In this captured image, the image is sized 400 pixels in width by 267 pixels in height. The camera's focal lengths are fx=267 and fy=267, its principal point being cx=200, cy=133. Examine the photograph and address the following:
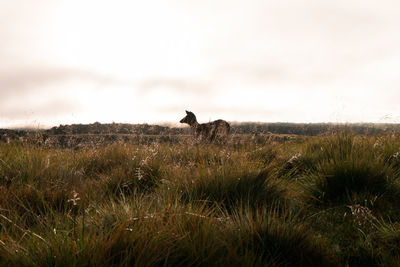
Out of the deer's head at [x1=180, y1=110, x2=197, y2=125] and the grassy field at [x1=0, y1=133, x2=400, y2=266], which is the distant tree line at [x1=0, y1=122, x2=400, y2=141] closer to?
the grassy field at [x1=0, y1=133, x2=400, y2=266]

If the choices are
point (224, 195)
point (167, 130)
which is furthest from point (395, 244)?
point (167, 130)

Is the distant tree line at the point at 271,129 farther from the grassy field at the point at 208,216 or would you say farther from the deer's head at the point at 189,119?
the deer's head at the point at 189,119

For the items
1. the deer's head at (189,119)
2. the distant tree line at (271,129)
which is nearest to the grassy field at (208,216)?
the distant tree line at (271,129)

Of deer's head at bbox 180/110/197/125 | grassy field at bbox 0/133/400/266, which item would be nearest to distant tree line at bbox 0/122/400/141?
grassy field at bbox 0/133/400/266

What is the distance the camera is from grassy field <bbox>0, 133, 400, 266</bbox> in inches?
59.1

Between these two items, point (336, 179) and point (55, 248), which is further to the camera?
point (336, 179)

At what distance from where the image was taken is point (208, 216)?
90.4 inches

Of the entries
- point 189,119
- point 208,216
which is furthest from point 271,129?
point 189,119

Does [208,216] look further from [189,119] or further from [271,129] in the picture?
[189,119]

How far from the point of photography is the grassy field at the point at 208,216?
1.50 metres

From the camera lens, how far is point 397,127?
5.19m

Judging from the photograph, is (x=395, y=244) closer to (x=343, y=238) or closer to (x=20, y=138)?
(x=343, y=238)

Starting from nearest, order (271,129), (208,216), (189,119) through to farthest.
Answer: (208,216), (271,129), (189,119)

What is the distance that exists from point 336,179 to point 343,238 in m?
1.03
